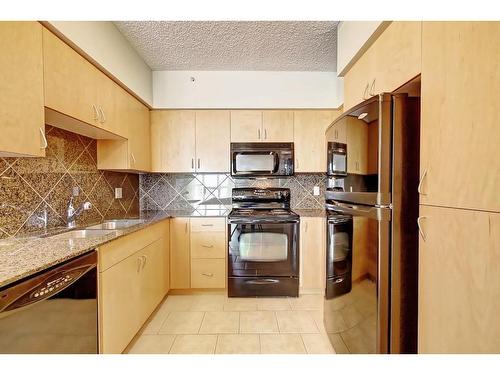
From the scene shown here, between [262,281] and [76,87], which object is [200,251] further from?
[76,87]

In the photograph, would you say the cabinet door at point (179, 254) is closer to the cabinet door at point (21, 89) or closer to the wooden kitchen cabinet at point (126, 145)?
the wooden kitchen cabinet at point (126, 145)

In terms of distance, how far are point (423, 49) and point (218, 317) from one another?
237 cm

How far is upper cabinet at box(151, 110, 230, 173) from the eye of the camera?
2.96 meters

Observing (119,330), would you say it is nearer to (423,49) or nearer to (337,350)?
(337,350)

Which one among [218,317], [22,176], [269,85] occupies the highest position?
[269,85]

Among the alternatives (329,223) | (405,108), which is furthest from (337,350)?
(405,108)

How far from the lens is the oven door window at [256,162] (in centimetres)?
291

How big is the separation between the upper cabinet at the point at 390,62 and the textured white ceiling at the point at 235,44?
2.15 ft

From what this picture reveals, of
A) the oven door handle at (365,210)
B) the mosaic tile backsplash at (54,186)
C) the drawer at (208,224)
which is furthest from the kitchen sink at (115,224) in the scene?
the oven door handle at (365,210)

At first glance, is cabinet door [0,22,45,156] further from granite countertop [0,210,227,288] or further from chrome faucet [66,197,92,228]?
chrome faucet [66,197,92,228]

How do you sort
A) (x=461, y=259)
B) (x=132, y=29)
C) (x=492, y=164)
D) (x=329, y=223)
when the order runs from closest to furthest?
(x=492, y=164) → (x=461, y=259) → (x=329, y=223) → (x=132, y=29)

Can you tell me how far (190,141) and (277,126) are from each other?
1017 mm

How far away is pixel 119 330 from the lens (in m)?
1.61
